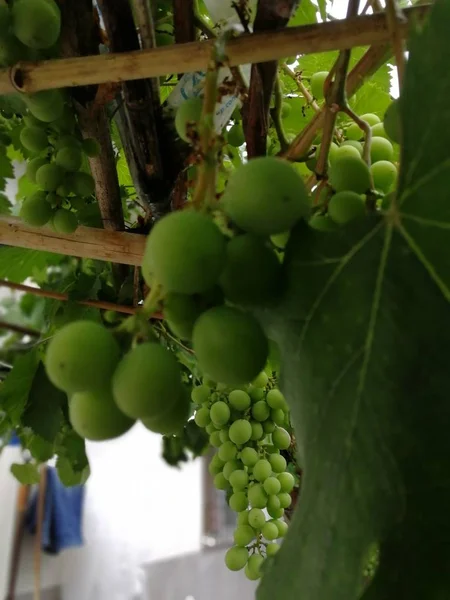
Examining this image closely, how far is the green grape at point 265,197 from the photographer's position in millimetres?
286

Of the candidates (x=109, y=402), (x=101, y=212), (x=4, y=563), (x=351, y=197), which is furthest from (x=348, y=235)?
(x=4, y=563)

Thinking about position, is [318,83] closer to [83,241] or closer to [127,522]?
[83,241]

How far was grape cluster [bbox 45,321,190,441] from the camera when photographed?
275mm

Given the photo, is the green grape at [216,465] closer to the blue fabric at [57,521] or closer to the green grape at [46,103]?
the green grape at [46,103]

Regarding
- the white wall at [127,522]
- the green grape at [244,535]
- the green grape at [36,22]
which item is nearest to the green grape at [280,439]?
the green grape at [244,535]

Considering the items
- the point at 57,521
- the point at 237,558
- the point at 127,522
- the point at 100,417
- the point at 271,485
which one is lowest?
the point at 127,522

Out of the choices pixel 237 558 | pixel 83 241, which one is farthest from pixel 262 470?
pixel 83 241

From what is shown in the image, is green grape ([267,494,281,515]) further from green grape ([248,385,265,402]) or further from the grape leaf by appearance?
the grape leaf

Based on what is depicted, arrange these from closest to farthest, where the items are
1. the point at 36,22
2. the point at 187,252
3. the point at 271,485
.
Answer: the point at 187,252
the point at 36,22
the point at 271,485

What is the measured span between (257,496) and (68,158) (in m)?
0.42

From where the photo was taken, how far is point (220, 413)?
68cm

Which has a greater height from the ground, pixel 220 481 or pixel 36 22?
pixel 36 22

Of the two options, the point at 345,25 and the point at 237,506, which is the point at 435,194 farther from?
the point at 237,506

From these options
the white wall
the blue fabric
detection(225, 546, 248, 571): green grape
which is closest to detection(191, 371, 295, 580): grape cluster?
detection(225, 546, 248, 571): green grape
